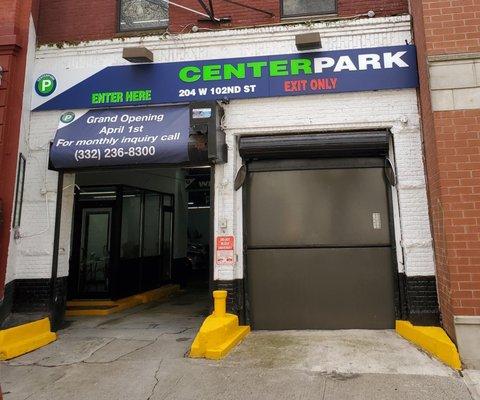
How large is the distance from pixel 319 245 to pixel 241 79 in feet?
10.6

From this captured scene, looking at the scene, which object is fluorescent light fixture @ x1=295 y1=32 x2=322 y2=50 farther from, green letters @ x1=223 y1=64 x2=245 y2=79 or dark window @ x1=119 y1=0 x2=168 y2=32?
dark window @ x1=119 y1=0 x2=168 y2=32

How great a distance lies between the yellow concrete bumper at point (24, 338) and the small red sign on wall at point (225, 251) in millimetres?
2991

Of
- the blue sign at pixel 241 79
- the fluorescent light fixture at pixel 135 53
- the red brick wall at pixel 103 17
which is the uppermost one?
the red brick wall at pixel 103 17

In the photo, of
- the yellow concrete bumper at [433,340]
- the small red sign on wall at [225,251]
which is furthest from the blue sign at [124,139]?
the yellow concrete bumper at [433,340]

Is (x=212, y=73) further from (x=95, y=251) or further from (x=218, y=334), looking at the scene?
(x=95, y=251)

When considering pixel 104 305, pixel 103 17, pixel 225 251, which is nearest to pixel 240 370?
pixel 225 251

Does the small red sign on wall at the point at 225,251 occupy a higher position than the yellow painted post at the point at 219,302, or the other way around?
the small red sign on wall at the point at 225,251

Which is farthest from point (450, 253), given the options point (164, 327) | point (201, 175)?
point (201, 175)

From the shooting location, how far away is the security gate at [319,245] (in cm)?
637

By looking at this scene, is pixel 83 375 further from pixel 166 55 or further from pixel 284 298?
pixel 166 55

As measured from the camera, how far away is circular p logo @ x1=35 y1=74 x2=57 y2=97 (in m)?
7.22

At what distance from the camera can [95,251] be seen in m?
9.63

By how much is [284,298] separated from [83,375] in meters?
3.25

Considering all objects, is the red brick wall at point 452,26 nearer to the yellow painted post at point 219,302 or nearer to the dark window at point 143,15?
the yellow painted post at point 219,302
